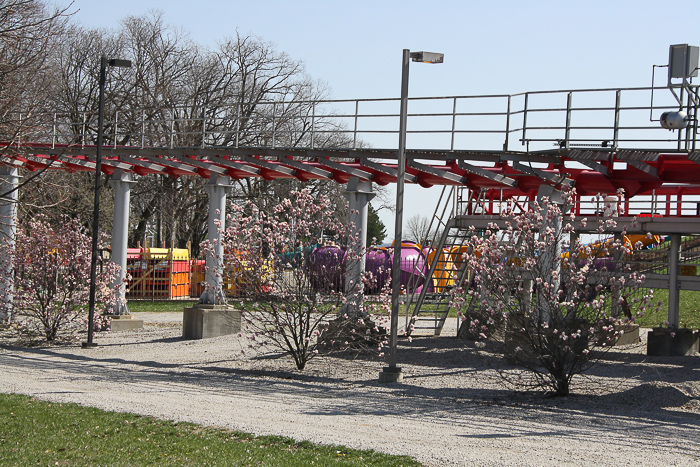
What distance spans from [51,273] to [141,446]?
12780 mm

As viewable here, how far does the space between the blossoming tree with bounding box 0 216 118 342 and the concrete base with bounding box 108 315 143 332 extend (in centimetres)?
177

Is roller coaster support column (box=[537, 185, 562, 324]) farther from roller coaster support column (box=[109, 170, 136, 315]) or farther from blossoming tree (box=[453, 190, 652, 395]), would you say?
roller coaster support column (box=[109, 170, 136, 315])

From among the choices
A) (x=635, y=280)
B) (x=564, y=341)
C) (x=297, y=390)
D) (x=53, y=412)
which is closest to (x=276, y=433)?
(x=53, y=412)

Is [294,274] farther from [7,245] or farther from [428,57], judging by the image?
[7,245]

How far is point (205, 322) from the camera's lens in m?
21.1

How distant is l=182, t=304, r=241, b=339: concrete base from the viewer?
69.3ft

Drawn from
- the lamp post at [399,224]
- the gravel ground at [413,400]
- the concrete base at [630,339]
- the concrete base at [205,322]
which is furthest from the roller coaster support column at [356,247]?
the concrete base at [630,339]

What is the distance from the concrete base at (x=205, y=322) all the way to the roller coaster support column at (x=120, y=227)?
292 cm

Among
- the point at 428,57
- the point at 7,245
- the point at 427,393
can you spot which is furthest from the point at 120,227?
the point at 427,393

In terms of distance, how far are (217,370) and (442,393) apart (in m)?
4.85

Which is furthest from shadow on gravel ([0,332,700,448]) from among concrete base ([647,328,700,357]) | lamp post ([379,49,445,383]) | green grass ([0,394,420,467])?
green grass ([0,394,420,467])

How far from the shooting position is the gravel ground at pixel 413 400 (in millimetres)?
9180

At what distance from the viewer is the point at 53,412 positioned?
1057cm

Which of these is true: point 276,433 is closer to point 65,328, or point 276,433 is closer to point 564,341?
point 564,341
